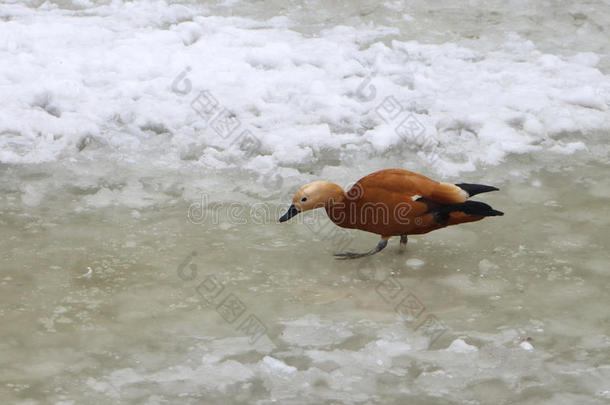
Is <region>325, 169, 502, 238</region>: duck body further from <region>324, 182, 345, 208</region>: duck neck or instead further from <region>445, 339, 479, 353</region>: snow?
<region>445, 339, 479, 353</region>: snow

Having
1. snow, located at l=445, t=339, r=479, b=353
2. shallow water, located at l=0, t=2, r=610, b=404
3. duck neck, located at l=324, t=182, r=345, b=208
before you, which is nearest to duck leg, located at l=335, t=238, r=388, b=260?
shallow water, located at l=0, t=2, r=610, b=404

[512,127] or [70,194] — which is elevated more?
[512,127]

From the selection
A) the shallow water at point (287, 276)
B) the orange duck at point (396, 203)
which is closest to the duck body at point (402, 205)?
the orange duck at point (396, 203)

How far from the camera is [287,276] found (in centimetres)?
392

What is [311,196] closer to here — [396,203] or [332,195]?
[332,195]

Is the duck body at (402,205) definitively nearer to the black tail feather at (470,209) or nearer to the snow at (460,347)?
the black tail feather at (470,209)

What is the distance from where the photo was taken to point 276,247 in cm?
418

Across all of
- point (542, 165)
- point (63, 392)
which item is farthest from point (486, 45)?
point (63, 392)

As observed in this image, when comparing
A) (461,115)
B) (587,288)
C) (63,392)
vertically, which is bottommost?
(63,392)

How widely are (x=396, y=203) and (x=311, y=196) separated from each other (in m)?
0.37

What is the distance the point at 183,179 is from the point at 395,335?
184 cm

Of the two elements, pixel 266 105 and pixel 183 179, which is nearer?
pixel 183 179

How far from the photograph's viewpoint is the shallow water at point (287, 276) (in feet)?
10.5

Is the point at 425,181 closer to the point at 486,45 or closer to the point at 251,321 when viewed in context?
the point at 251,321
